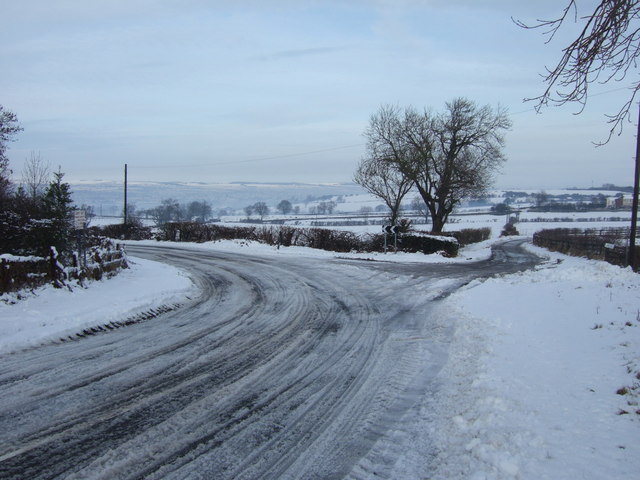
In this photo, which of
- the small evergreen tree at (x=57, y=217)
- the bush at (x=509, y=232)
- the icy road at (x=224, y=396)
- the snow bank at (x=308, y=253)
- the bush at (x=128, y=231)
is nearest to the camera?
the icy road at (x=224, y=396)

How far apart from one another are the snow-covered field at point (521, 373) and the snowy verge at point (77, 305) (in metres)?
0.03

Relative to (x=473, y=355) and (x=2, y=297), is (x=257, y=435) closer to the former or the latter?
(x=473, y=355)

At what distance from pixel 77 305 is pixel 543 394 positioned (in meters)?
8.93

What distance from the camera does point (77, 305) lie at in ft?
30.3

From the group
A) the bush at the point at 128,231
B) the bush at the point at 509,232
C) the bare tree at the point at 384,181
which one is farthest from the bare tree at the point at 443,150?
the bush at the point at 509,232

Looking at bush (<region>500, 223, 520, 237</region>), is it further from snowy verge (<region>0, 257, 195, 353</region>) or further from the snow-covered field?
snowy verge (<region>0, 257, 195, 353</region>)

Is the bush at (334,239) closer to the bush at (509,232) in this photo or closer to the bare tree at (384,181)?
the bare tree at (384,181)

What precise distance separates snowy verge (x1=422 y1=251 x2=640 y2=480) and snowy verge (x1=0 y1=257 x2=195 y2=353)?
6431mm

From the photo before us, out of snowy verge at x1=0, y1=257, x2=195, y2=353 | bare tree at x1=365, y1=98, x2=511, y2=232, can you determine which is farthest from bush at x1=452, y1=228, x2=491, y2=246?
snowy verge at x1=0, y1=257, x2=195, y2=353


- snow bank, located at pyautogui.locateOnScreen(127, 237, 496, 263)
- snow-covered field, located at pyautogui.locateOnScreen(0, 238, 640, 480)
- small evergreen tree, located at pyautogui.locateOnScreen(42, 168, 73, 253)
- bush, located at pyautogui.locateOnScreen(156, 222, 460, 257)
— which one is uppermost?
small evergreen tree, located at pyautogui.locateOnScreen(42, 168, 73, 253)

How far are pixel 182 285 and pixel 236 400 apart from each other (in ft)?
27.4

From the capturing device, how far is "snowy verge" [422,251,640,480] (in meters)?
3.43

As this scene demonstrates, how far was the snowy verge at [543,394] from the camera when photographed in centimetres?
343

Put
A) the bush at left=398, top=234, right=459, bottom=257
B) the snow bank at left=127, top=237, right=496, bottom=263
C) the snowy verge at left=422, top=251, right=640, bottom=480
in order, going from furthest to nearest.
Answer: the bush at left=398, top=234, right=459, bottom=257 → the snow bank at left=127, top=237, right=496, bottom=263 → the snowy verge at left=422, top=251, right=640, bottom=480
